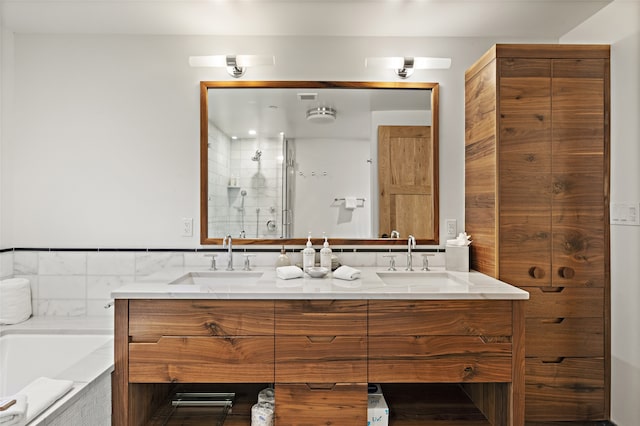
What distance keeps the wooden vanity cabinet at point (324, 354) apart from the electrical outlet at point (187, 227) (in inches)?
36.5

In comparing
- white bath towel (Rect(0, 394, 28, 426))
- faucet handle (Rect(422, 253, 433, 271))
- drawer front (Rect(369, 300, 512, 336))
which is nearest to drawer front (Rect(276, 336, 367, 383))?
drawer front (Rect(369, 300, 512, 336))

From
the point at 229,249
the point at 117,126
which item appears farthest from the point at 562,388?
the point at 117,126

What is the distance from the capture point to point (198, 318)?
1766 mm

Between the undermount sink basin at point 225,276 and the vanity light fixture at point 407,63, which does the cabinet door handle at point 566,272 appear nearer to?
the vanity light fixture at point 407,63

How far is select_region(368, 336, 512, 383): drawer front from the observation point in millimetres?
1769

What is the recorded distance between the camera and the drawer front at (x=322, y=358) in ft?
5.80

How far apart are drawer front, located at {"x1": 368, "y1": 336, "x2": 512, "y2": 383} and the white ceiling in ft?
5.46

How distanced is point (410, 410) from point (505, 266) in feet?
2.95

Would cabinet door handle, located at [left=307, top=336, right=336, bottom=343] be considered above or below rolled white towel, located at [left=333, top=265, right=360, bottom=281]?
below

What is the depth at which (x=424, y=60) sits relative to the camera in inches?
91.1

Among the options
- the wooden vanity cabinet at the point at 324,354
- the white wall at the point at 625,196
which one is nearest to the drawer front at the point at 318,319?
the wooden vanity cabinet at the point at 324,354

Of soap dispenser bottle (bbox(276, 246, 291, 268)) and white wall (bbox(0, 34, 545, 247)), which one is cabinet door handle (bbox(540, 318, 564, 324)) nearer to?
soap dispenser bottle (bbox(276, 246, 291, 268))

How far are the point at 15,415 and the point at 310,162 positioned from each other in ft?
5.66

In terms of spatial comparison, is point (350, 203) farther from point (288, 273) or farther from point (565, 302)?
point (565, 302)
